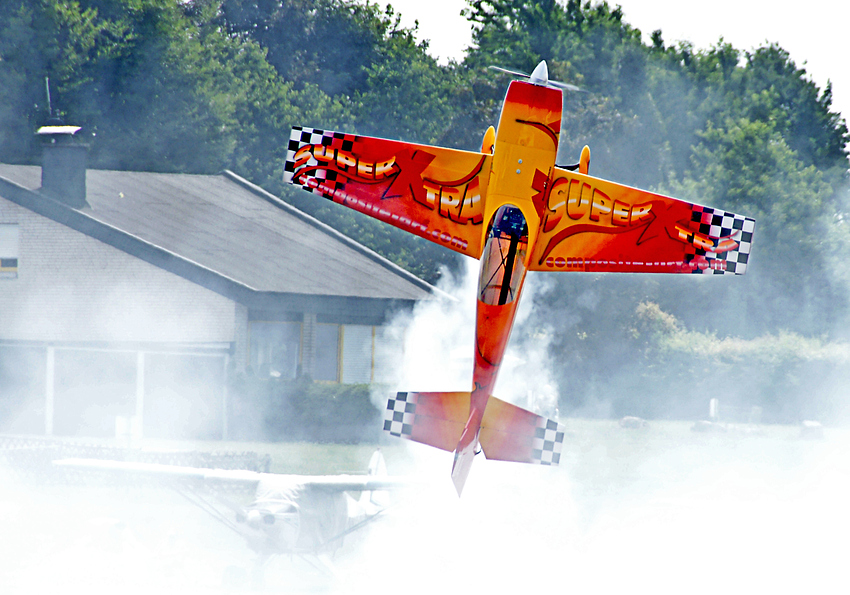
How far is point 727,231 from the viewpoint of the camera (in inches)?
440

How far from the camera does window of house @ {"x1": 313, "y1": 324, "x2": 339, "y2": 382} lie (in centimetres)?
2730

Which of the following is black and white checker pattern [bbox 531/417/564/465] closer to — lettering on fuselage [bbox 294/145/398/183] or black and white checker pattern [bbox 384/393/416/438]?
black and white checker pattern [bbox 384/393/416/438]

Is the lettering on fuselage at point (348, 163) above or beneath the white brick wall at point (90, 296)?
above

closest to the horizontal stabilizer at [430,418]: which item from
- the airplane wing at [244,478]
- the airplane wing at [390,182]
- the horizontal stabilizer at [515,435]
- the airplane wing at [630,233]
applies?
the horizontal stabilizer at [515,435]

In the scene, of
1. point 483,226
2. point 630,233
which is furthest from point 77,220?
point 630,233

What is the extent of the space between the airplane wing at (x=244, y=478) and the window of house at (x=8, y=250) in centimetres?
1031

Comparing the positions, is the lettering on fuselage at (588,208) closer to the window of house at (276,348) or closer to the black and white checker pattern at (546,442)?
the black and white checker pattern at (546,442)

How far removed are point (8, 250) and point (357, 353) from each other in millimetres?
9653

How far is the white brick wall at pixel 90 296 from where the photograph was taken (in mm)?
23688

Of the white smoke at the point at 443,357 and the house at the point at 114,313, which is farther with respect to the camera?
the white smoke at the point at 443,357

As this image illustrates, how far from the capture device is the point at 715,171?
51.5m

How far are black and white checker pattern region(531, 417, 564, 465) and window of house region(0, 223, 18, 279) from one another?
57.0ft

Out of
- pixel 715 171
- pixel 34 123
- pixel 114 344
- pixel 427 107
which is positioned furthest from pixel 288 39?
pixel 114 344

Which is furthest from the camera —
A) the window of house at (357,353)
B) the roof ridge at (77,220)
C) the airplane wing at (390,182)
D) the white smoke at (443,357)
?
the window of house at (357,353)
